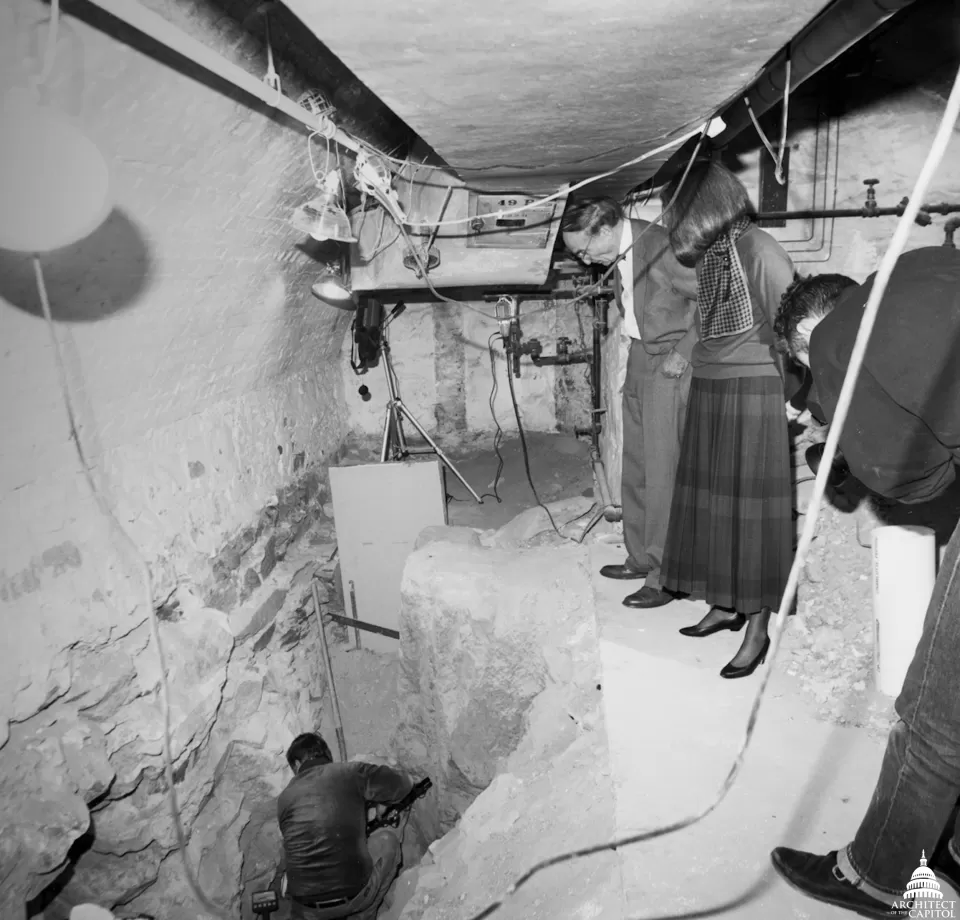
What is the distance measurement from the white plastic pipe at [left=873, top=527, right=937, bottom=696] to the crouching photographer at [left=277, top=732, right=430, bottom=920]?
2102 millimetres

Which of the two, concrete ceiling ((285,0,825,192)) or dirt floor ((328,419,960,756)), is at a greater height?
concrete ceiling ((285,0,825,192))

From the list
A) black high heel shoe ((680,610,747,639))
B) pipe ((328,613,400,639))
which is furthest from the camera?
black high heel shoe ((680,610,747,639))

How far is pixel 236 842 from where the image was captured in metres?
2.92

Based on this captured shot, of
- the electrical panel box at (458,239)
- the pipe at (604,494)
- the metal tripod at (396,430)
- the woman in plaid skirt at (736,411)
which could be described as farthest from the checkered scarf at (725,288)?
the metal tripod at (396,430)

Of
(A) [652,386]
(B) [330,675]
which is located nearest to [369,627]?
(B) [330,675]

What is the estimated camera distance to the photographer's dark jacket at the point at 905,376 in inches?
42.8

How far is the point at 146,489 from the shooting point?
8.43 feet

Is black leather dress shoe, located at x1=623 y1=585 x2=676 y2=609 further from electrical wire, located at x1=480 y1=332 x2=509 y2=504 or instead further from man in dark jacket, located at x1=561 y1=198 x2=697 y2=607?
electrical wire, located at x1=480 y1=332 x2=509 y2=504

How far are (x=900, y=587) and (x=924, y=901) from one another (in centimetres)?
82

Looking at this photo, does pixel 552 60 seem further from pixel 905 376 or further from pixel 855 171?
pixel 855 171

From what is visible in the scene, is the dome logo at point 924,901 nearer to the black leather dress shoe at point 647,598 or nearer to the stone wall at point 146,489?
the black leather dress shoe at point 647,598

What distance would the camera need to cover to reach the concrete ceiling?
46.9 inches

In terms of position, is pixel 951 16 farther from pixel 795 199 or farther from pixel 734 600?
pixel 734 600

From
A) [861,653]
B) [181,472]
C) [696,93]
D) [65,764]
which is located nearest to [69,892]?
[65,764]
